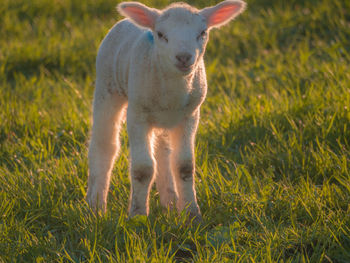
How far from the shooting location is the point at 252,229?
10.8 ft

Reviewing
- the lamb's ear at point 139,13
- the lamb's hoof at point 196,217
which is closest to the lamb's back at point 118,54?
the lamb's ear at point 139,13

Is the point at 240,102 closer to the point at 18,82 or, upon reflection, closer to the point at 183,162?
the point at 183,162

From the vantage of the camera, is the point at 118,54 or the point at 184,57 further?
the point at 118,54

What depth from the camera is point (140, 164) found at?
3.45 metres

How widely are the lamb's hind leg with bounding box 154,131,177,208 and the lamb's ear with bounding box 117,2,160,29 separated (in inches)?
32.0

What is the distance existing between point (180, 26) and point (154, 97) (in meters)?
0.47

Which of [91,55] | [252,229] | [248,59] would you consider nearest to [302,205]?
[252,229]

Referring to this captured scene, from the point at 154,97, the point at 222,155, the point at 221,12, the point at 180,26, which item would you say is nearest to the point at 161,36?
the point at 180,26

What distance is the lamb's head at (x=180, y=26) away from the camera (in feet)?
10.0

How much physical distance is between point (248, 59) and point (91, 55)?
6.79 feet

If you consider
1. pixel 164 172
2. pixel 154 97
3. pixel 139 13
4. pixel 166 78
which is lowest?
pixel 164 172

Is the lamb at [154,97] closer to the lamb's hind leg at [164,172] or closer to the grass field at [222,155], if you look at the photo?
the lamb's hind leg at [164,172]

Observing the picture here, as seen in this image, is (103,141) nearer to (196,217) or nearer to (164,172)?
(164,172)

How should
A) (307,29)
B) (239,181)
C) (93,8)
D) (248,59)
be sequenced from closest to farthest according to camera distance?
(239,181)
(248,59)
(307,29)
(93,8)
